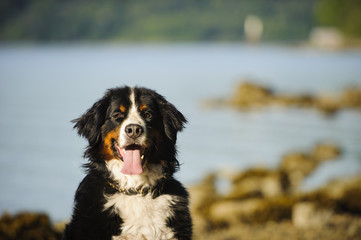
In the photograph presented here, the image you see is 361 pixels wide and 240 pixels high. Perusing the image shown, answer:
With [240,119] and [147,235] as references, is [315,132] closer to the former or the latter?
[240,119]

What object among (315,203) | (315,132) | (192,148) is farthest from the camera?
(315,132)

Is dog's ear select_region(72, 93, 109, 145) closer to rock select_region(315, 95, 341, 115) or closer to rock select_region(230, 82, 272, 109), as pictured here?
rock select_region(315, 95, 341, 115)

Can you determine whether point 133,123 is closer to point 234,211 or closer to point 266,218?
point 266,218

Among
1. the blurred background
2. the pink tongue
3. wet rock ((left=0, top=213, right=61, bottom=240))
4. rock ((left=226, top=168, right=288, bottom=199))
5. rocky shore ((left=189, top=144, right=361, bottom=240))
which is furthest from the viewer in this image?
the blurred background

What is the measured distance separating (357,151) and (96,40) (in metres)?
129

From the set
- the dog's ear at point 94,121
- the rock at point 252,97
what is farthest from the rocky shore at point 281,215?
the rock at point 252,97

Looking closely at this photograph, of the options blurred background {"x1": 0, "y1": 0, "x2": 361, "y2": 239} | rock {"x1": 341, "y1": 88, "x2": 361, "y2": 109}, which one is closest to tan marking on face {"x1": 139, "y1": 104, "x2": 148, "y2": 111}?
blurred background {"x1": 0, "y1": 0, "x2": 361, "y2": 239}

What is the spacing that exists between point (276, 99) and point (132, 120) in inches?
1147

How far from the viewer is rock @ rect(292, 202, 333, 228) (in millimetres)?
7980

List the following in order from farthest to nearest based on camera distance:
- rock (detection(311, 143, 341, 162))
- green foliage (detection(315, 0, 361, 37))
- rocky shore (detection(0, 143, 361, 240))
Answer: green foliage (detection(315, 0, 361, 37)), rock (detection(311, 143, 341, 162)), rocky shore (detection(0, 143, 361, 240))

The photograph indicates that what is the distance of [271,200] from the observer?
934cm

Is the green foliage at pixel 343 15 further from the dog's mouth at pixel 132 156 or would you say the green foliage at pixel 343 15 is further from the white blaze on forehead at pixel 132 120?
the dog's mouth at pixel 132 156

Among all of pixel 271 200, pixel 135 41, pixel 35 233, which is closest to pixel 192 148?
pixel 271 200

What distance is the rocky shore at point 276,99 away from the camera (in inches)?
1194
